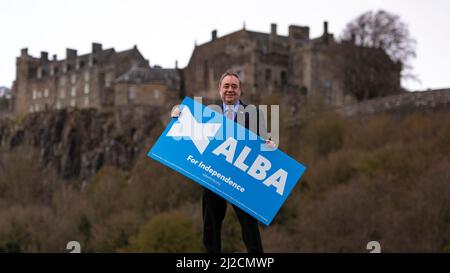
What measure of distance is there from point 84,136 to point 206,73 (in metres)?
15.9

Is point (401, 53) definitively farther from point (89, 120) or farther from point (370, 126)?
point (89, 120)

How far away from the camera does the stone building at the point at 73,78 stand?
85.8 m

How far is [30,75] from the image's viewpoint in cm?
9875

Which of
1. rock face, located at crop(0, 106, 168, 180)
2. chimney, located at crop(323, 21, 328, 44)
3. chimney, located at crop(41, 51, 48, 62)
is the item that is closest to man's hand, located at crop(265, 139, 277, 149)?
chimney, located at crop(323, 21, 328, 44)

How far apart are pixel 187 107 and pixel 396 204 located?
45459mm

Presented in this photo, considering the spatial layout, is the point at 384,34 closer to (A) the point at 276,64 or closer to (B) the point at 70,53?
(A) the point at 276,64

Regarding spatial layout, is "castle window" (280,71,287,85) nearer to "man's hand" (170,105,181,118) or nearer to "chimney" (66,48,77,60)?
"chimney" (66,48,77,60)

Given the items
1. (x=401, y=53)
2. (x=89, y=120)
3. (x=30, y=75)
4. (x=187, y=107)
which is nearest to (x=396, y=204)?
(x=401, y=53)

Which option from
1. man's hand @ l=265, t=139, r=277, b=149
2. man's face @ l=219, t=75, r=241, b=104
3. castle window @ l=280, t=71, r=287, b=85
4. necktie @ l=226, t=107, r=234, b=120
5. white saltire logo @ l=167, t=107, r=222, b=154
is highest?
castle window @ l=280, t=71, r=287, b=85

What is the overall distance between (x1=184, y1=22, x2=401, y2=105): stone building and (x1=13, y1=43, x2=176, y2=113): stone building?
5414mm

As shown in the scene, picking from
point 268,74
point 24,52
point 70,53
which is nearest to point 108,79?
point 70,53

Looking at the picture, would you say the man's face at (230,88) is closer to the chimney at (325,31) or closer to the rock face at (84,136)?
the chimney at (325,31)

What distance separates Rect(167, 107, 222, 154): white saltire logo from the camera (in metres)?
8.60

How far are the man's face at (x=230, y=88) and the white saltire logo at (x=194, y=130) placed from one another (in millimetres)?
298
